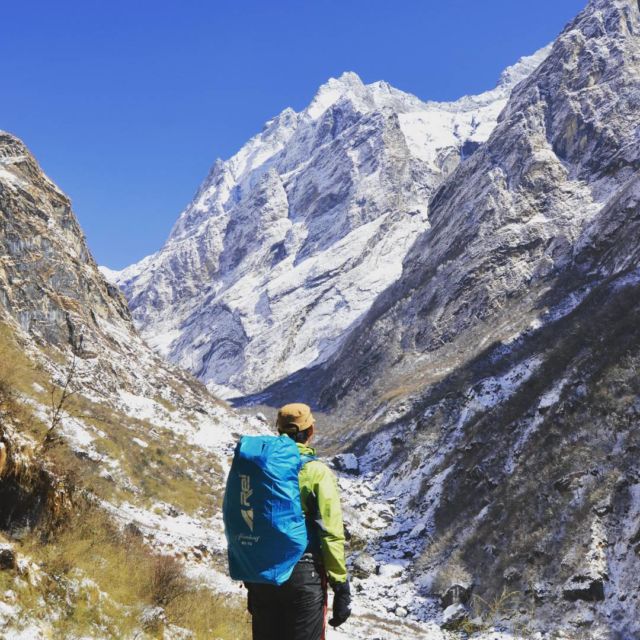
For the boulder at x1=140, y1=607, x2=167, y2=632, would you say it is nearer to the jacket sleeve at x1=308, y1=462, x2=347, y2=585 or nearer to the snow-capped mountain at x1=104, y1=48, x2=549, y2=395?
the jacket sleeve at x1=308, y1=462, x2=347, y2=585

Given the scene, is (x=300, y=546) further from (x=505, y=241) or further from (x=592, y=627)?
(x=505, y=241)

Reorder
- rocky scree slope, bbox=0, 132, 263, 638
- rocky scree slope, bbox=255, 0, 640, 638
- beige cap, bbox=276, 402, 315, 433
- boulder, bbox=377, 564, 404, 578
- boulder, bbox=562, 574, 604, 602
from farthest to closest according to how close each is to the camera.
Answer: boulder, bbox=377, 564, 404, 578 → rocky scree slope, bbox=255, 0, 640, 638 → boulder, bbox=562, 574, 604, 602 → rocky scree slope, bbox=0, 132, 263, 638 → beige cap, bbox=276, 402, 315, 433

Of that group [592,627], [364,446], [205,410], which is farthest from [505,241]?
[592,627]

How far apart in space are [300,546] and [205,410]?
1541 inches

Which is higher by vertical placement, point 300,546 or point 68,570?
point 300,546

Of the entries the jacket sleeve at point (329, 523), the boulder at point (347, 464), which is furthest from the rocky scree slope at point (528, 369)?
the jacket sleeve at point (329, 523)

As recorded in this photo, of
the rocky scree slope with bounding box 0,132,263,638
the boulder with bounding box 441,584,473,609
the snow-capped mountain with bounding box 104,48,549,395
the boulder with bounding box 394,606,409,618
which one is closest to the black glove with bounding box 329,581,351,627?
the rocky scree slope with bounding box 0,132,263,638

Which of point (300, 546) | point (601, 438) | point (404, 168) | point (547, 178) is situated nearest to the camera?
point (300, 546)

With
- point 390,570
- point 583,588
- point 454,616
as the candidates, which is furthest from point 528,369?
point 583,588

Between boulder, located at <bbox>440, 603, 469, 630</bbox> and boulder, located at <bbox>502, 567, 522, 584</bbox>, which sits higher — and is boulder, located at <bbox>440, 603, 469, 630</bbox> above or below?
below

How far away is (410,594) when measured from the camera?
69.1 feet

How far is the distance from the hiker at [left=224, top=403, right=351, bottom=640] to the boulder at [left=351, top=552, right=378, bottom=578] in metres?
20.7

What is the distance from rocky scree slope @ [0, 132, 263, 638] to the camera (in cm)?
652

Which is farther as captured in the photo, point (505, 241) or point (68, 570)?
point (505, 241)
